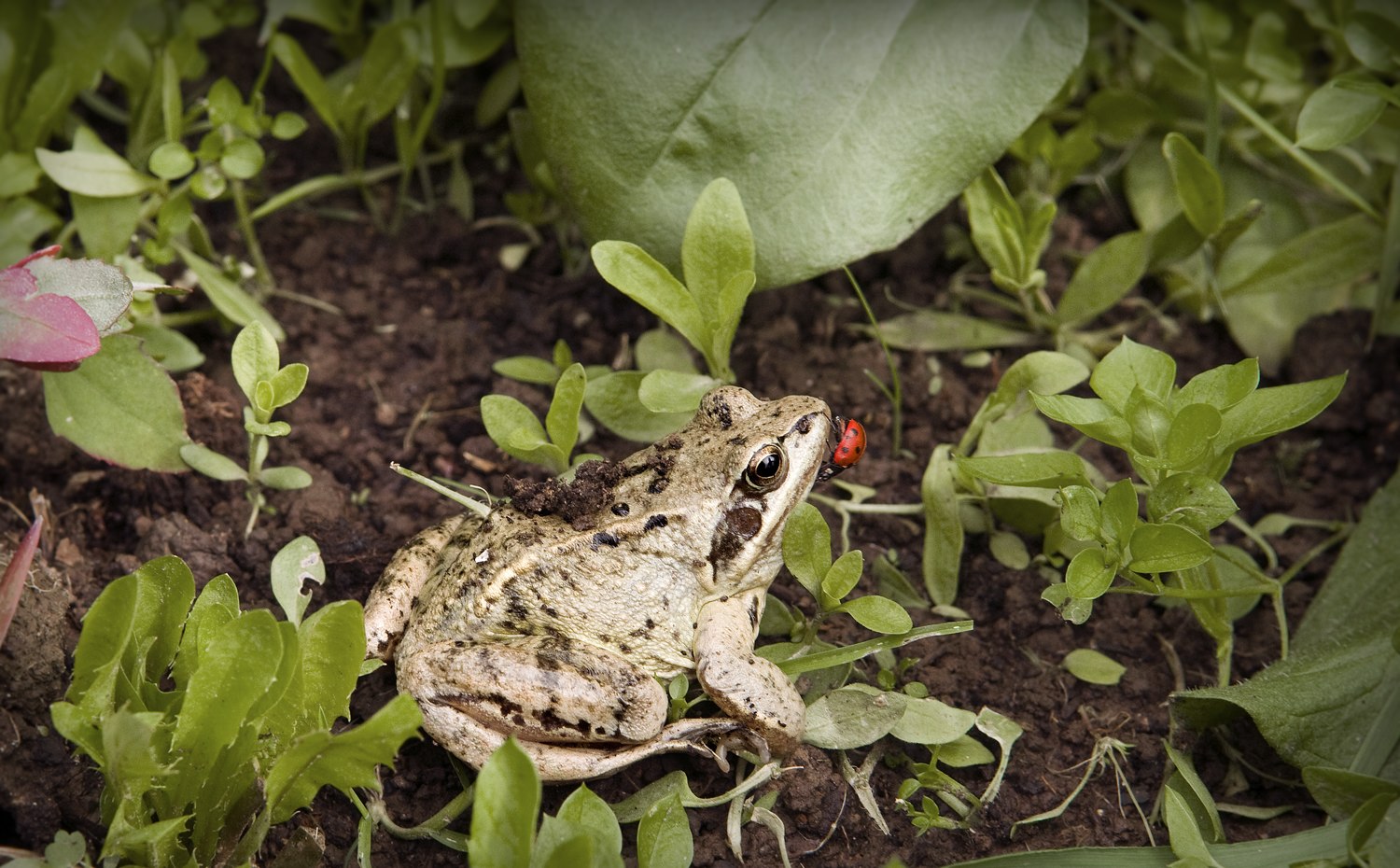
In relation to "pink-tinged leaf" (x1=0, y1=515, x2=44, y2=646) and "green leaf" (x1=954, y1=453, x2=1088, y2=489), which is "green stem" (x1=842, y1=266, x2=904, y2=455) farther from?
"pink-tinged leaf" (x1=0, y1=515, x2=44, y2=646)

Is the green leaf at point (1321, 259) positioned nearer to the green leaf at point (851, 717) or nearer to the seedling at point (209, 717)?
the green leaf at point (851, 717)

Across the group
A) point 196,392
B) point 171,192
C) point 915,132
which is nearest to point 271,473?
point 196,392

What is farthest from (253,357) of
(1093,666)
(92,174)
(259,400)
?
(1093,666)

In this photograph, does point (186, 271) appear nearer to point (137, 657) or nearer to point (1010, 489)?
point (137, 657)

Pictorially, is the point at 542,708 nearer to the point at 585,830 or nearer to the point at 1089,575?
the point at 585,830

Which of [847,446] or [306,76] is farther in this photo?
[306,76]

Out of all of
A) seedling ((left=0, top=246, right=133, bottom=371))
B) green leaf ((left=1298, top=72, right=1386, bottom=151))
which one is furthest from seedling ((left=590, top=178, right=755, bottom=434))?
green leaf ((left=1298, top=72, right=1386, bottom=151))
